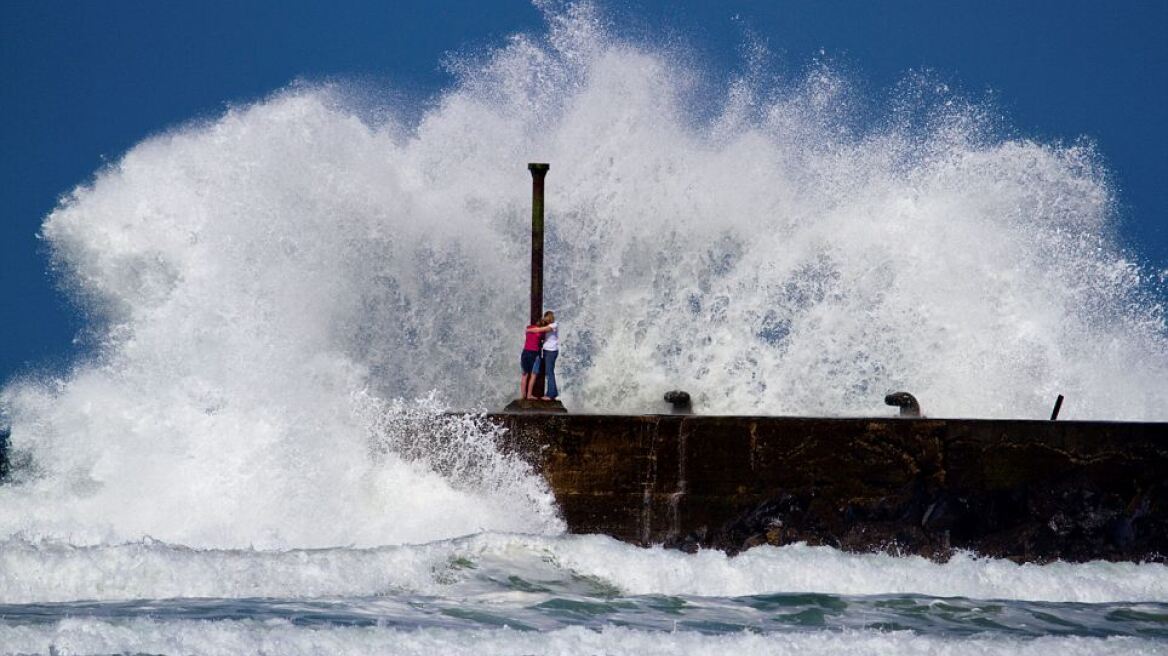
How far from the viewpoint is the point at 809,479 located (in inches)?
447

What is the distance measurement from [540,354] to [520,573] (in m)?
3.61

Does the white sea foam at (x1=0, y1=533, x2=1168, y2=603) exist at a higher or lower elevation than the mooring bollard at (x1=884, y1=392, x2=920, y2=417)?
lower

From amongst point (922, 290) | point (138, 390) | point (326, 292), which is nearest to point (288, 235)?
point (326, 292)

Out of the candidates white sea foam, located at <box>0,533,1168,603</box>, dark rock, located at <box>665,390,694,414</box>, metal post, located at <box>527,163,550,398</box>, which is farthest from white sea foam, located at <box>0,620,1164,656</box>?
metal post, located at <box>527,163,550,398</box>

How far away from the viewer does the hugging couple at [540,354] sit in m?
13.2

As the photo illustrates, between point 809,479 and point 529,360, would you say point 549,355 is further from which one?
point 809,479

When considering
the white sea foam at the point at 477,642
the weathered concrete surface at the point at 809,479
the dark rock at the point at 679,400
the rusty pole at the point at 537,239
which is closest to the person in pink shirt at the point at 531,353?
the rusty pole at the point at 537,239

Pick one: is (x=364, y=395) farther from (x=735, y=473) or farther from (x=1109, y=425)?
(x=1109, y=425)

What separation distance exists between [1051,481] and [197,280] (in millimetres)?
7871

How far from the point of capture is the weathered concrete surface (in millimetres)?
11312

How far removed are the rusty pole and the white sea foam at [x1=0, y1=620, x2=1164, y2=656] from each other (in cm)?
583

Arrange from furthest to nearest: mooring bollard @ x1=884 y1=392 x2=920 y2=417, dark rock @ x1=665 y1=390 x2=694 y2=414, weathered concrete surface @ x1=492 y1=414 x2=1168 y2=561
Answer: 1. dark rock @ x1=665 y1=390 x2=694 y2=414
2. mooring bollard @ x1=884 y1=392 x2=920 y2=417
3. weathered concrete surface @ x1=492 y1=414 x2=1168 y2=561

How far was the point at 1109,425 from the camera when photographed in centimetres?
1157

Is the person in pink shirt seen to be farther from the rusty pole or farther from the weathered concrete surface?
the weathered concrete surface
